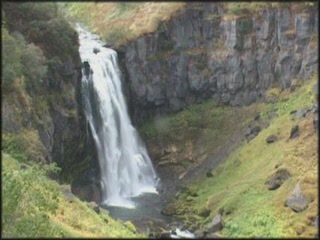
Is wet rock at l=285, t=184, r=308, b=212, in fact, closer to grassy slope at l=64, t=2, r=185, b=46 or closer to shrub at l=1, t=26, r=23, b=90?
shrub at l=1, t=26, r=23, b=90

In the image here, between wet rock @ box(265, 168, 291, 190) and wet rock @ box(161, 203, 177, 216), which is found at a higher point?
wet rock @ box(265, 168, 291, 190)

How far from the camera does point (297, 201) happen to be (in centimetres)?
3322

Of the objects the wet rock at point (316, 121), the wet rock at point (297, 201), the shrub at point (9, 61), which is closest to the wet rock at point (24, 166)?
the shrub at point (9, 61)

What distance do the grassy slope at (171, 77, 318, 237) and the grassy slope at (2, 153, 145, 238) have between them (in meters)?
10.1

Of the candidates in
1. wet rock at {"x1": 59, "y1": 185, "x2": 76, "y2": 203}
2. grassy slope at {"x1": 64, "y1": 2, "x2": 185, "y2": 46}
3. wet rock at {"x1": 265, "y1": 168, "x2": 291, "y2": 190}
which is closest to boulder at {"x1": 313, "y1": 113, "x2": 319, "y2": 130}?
wet rock at {"x1": 265, "y1": 168, "x2": 291, "y2": 190}

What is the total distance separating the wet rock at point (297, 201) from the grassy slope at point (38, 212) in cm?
1184

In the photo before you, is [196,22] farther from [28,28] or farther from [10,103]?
[10,103]

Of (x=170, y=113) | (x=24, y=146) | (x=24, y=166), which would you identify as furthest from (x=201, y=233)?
(x=170, y=113)

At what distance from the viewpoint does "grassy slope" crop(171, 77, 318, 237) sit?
32578 mm

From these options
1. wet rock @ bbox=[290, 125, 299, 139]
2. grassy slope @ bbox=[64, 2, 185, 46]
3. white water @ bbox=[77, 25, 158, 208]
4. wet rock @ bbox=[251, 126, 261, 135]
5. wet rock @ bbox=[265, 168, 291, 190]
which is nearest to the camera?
wet rock @ bbox=[265, 168, 291, 190]

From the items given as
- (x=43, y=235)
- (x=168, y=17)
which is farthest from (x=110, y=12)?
(x=43, y=235)

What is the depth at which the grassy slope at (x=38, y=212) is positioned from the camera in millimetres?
19214

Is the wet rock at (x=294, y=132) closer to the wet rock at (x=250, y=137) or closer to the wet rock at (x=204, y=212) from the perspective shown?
the wet rock at (x=250, y=137)

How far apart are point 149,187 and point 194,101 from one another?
39.5 ft
